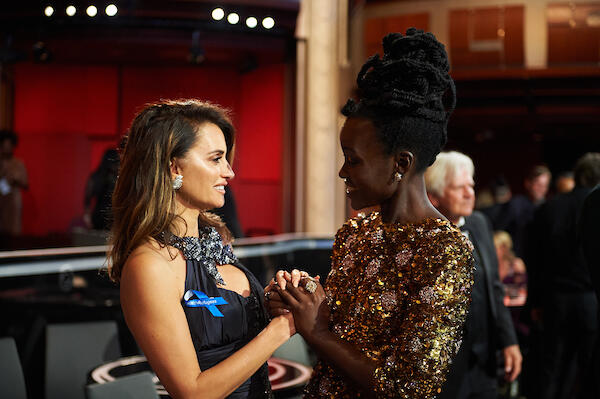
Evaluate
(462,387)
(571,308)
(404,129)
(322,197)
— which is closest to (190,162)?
(404,129)

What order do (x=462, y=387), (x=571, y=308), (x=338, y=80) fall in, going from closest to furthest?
(x=462, y=387) < (x=571, y=308) < (x=338, y=80)

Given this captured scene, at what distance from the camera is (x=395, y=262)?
1.41 metres

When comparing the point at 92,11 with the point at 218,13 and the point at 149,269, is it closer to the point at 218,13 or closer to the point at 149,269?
the point at 218,13

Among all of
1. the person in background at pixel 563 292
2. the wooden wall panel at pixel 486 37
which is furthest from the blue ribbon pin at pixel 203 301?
the wooden wall panel at pixel 486 37

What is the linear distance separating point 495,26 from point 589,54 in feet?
4.09

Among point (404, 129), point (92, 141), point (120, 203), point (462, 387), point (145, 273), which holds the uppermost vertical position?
point (92, 141)

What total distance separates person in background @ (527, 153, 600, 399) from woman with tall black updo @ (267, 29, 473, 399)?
3079 millimetres

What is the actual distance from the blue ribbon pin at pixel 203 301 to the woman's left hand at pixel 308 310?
23cm

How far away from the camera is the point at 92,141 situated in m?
9.89

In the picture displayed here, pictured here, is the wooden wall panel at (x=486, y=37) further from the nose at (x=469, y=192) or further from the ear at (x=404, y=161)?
the ear at (x=404, y=161)

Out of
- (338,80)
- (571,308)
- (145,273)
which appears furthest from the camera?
(338,80)

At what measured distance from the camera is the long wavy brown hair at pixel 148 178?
64.9 inches

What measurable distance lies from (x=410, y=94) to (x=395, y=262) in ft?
1.08

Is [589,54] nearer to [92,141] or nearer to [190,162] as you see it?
[92,141]
